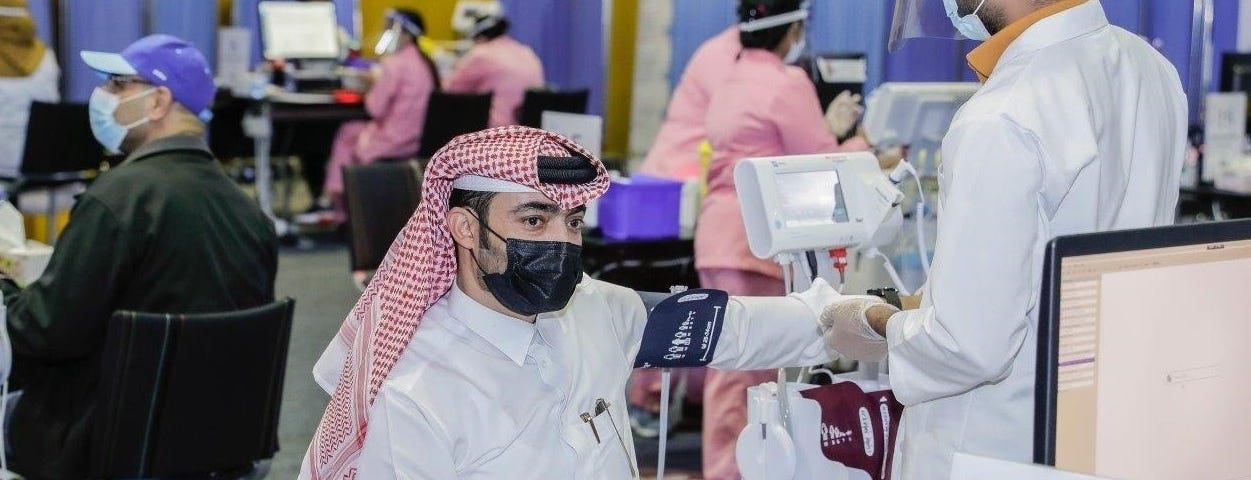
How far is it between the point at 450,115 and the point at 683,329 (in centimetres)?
513

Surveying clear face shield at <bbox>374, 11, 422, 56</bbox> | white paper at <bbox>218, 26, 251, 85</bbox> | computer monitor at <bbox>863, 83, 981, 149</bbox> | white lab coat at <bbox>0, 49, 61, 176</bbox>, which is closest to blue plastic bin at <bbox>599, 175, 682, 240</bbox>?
computer monitor at <bbox>863, 83, 981, 149</bbox>

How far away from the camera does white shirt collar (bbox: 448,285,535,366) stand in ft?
6.04

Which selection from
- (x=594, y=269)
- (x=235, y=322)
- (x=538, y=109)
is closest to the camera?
(x=235, y=322)

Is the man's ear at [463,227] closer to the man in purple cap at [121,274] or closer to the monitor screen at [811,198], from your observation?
the monitor screen at [811,198]

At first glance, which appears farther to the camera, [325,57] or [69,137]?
[325,57]

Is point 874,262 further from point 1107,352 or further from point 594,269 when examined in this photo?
point 1107,352

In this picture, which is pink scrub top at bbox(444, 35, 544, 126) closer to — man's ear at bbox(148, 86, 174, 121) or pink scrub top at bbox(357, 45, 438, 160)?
pink scrub top at bbox(357, 45, 438, 160)

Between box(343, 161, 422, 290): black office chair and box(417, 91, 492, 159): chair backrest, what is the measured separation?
267 centimetres

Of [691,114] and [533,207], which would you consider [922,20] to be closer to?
[533,207]

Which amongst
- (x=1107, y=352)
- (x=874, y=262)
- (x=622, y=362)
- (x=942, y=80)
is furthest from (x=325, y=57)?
(x=1107, y=352)

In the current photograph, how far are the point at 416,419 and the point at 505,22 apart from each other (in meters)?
5.76

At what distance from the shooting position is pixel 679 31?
9125mm

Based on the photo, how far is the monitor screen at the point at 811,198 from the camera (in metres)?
2.52

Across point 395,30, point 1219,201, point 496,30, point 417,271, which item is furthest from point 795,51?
point 395,30
